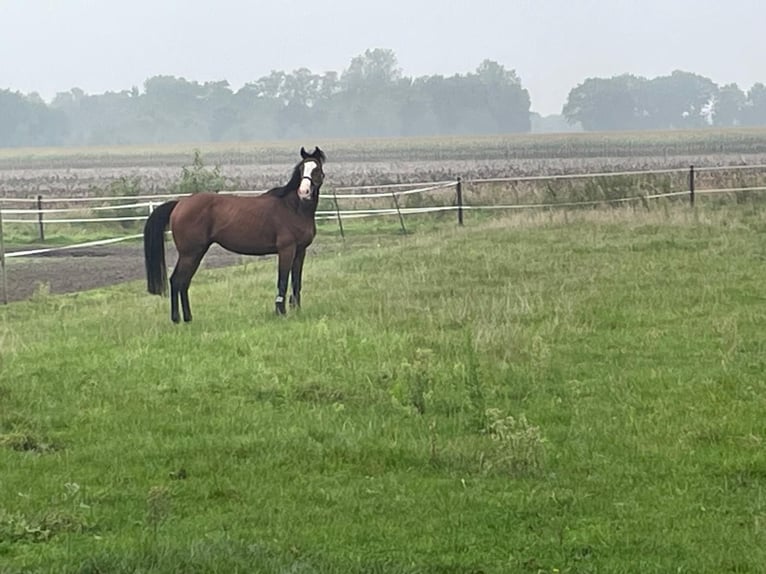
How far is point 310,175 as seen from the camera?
1230 cm

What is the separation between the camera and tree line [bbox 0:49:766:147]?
134625mm

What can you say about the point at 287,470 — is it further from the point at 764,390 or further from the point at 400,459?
the point at 764,390

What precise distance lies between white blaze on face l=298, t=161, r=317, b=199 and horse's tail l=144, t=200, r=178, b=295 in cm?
137

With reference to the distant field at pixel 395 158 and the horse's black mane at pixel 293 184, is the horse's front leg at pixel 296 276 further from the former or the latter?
the distant field at pixel 395 158

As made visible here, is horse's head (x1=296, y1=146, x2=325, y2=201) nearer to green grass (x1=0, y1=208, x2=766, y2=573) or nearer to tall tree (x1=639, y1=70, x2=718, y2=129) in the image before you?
green grass (x1=0, y1=208, x2=766, y2=573)

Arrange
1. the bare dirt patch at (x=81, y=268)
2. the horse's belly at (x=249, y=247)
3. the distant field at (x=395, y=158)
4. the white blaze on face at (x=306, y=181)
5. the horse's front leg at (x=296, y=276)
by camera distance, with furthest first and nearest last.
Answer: the distant field at (x=395, y=158) < the bare dirt patch at (x=81, y=268) < the horse's front leg at (x=296, y=276) < the horse's belly at (x=249, y=247) < the white blaze on face at (x=306, y=181)

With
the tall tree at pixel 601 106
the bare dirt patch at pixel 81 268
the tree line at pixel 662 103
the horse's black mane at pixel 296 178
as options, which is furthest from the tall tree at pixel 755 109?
the horse's black mane at pixel 296 178

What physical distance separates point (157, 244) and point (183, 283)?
0.60 metres

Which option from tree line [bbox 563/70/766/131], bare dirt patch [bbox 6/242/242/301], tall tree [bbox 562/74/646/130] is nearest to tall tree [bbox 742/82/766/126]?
tree line [bbox 563/70/766/131]

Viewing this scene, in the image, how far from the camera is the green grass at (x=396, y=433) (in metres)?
5.11

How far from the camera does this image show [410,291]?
1389 cm

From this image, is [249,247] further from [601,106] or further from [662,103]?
[662,103]

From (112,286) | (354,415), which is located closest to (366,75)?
(112,286)

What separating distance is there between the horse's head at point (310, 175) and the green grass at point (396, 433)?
1.27m
